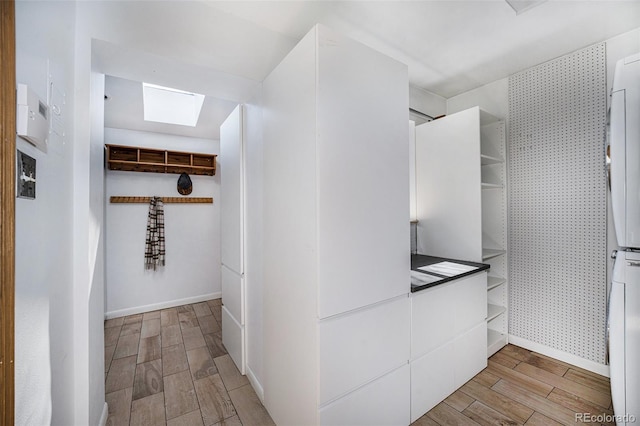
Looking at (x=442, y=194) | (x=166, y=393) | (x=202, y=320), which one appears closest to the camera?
(x=166, y=393)

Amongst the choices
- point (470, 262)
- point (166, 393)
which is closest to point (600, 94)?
point (470, 262)

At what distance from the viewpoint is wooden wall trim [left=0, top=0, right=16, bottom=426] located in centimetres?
62

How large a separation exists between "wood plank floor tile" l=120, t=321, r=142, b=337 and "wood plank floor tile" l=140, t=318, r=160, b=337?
0.14 ft

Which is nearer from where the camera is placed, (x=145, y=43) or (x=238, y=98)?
(x=145, y=43)

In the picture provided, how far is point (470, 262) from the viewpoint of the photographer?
7.51 ft

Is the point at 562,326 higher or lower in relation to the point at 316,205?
lower

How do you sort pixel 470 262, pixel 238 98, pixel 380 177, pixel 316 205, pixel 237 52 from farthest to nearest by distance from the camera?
pixel 470 262, pixel 238 98, pixel 237 52, pixel 380 177, pixel 316 205

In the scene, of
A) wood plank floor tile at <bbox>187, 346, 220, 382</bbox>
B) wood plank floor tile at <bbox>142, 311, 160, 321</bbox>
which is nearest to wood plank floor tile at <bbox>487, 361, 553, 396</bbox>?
wood plank floor tile at <bbox>187, 346, 220, 382</bbox>

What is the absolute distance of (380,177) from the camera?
144 cm

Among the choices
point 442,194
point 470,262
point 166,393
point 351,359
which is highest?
point 442,194

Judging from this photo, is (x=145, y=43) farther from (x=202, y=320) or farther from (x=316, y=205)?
(x=202, y=320)

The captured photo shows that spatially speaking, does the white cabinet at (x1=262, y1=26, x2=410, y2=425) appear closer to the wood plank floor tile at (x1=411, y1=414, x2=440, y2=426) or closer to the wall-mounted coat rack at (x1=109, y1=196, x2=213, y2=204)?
the wood plank floor tile at (x1=411, y1=414, x2=440, y2=426)

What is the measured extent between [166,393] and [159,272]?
2.12 meters

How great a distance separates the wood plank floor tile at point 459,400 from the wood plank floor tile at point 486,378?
10.2 inches
